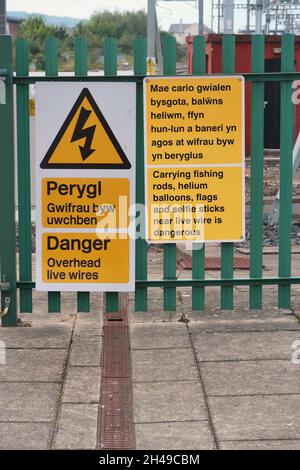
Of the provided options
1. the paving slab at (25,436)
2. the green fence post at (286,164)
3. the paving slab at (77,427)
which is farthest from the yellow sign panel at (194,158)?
the paving slab at (25,436)

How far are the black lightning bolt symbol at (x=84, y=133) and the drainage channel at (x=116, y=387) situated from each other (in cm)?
127

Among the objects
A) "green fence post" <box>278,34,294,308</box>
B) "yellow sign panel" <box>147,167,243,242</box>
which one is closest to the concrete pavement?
"green fence post" <box>278,34,294,308</box>

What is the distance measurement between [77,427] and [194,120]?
256 cm

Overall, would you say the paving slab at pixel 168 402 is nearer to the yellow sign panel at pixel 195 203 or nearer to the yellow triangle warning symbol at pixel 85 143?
the yellow sign panel at pixel 195 203

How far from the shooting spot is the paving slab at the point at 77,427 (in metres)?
4.44

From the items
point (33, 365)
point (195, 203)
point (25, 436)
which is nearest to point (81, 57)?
point (195, 203)

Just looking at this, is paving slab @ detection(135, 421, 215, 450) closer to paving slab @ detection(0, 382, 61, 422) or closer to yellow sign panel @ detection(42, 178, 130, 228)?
paving slab @ detection(0, 382, 61, 422)

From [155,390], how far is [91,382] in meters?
0.41

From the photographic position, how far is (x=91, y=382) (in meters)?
5.39

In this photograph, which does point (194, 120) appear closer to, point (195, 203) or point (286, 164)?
point (195, 203)
